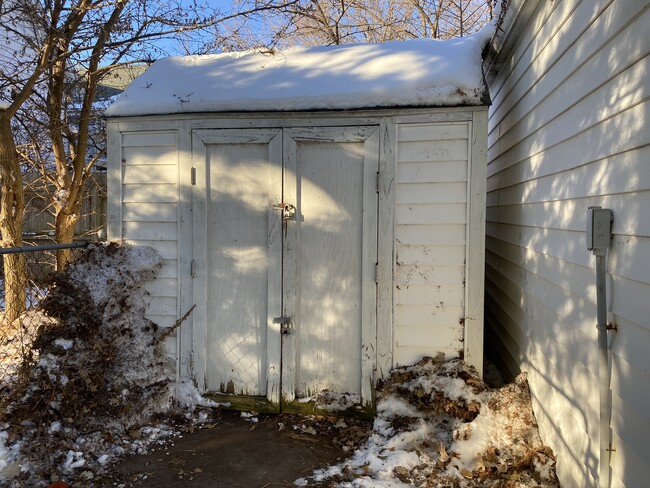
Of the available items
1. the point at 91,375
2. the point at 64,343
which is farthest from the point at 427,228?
the point at 64,343

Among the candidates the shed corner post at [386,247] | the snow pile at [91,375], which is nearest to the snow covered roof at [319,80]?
the shed corner post at [386,247]

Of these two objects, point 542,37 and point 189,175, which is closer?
point 542,37

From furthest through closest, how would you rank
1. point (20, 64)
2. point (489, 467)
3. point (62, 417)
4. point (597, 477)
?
point (20, 64) → point (62, 417) → point (489, 467) → point (597, 477)

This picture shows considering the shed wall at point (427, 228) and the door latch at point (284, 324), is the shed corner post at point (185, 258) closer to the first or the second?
the shed wall at point (427, 228)

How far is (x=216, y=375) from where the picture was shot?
12.7ft

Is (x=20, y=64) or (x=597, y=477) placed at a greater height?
(x=20, y=64)

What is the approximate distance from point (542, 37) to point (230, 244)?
2708mm

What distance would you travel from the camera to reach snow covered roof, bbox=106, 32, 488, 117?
11.4ft

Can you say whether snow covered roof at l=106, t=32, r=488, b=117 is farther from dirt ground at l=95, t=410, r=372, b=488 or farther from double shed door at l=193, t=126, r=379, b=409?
dirt ground at l=95, t=410, r=372, b=488

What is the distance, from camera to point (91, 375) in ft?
11.8

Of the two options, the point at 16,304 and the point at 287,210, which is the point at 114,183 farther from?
the point at 16,304

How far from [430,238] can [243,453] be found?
6.81 feet

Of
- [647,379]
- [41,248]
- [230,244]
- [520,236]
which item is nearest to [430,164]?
[520,236]

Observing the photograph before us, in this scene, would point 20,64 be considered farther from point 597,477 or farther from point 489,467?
point 597,477
